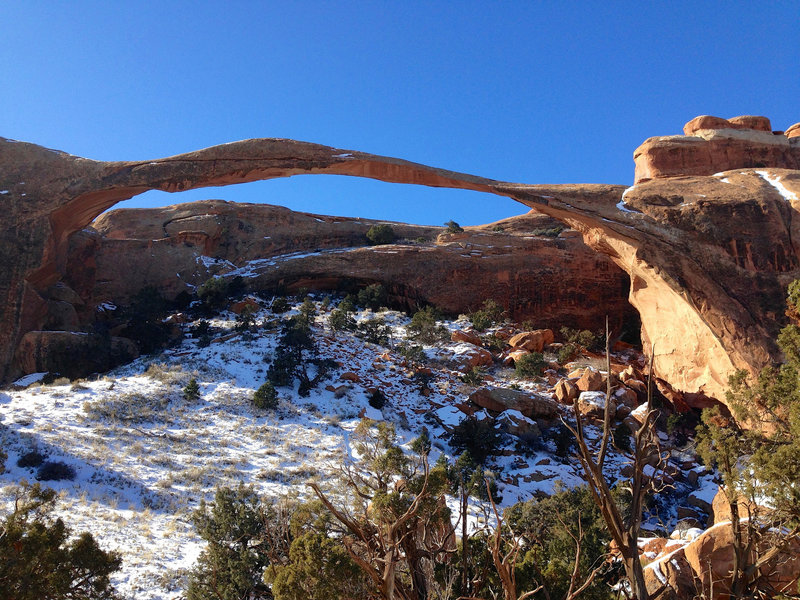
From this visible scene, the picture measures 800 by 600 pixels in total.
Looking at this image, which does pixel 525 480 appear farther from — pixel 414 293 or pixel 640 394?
pixel 414 293

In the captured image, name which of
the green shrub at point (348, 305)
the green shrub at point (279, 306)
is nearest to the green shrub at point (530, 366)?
the green shrub at point (348, 305)

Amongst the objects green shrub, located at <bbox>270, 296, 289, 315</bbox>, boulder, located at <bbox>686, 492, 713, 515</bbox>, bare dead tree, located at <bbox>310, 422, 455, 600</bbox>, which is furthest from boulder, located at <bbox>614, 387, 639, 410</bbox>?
green shrub, located at <bbox>270, 296, 289, 315</bbox>

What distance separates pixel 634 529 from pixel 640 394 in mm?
14365

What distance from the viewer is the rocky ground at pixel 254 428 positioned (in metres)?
9.12

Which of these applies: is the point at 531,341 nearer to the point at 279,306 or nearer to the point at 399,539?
the point at 279,306

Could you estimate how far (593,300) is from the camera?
23.8 metres

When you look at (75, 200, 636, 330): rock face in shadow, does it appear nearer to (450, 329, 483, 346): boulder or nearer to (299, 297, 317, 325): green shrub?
(450, 329, 483, 346): boulder

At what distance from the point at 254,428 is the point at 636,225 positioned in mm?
10344

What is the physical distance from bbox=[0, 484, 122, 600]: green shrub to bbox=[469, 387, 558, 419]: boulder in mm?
9506

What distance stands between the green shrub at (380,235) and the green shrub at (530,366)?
12175mm

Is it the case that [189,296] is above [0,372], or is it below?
above

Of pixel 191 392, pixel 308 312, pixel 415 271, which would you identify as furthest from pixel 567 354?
pixel 191 392

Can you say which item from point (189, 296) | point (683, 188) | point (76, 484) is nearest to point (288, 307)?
point (189, 296)

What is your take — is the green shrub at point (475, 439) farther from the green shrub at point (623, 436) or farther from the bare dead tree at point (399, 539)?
the bare dead tree at point (399, 539)
